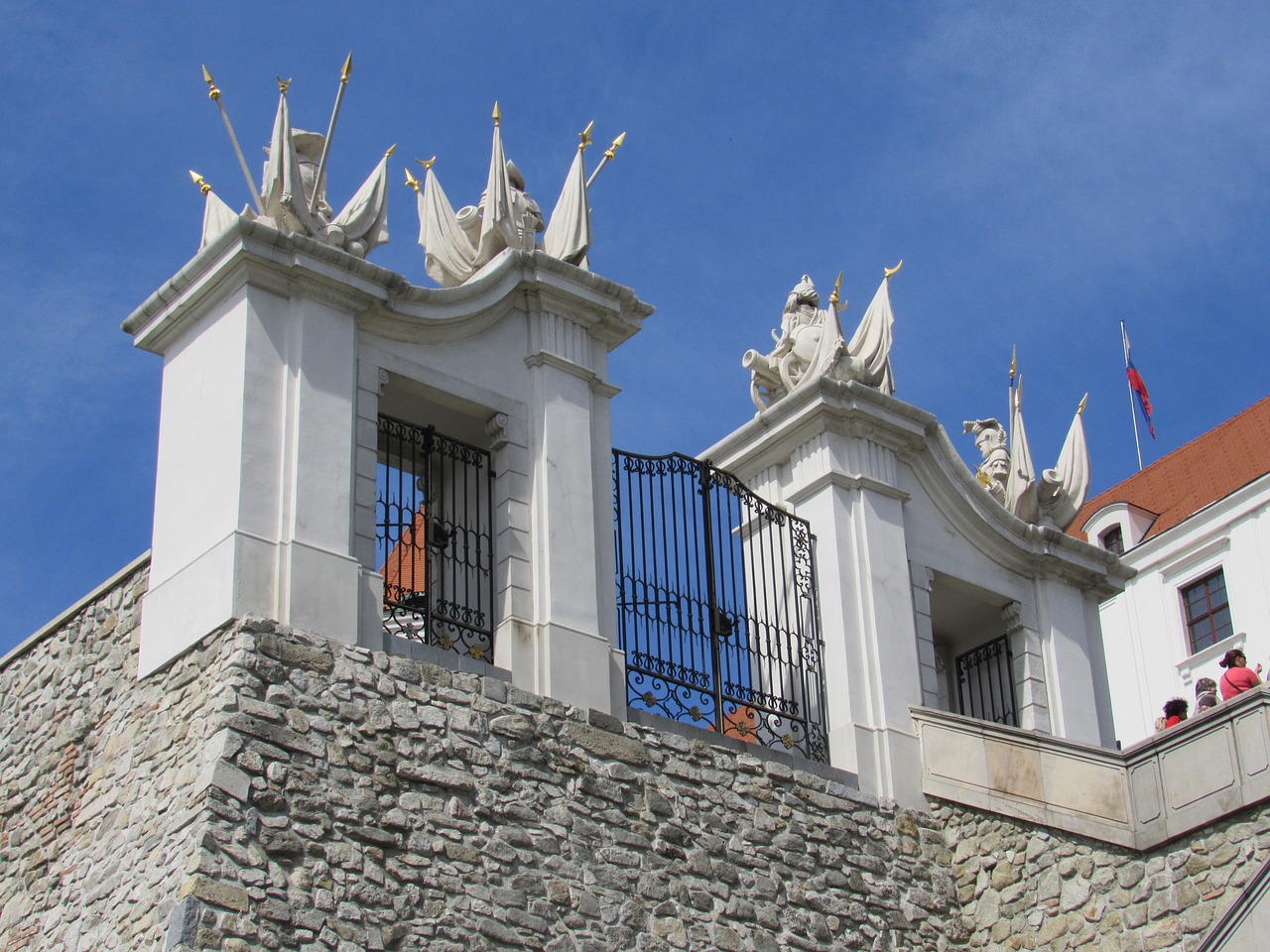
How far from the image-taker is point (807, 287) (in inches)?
761

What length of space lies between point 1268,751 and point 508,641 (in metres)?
5.01

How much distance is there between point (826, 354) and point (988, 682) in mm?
3222

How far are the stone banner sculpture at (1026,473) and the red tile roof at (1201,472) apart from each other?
40.3 feet

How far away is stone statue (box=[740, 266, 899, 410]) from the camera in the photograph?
18.4 metres

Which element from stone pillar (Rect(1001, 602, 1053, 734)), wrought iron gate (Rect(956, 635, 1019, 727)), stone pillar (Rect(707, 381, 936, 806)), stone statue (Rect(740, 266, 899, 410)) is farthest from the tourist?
stone statue (Rect(740, 266, 899, 410))

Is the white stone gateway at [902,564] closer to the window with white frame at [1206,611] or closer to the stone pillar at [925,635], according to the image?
the stone pillar at [925,635]

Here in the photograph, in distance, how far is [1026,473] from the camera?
63.5ft

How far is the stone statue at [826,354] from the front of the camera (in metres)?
18.4

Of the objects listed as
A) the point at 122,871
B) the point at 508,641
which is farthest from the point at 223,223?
the point at 122,871

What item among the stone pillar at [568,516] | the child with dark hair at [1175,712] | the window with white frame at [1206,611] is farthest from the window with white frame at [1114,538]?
the stone pillar at [568,516]

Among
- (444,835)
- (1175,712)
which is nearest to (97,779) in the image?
(444,835)

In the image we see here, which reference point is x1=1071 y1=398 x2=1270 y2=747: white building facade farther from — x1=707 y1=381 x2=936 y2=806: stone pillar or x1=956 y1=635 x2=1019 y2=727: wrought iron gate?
x1=707 y1=381 x2=936 y2=806: stone pillar

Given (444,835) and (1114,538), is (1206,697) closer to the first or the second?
(444,835)

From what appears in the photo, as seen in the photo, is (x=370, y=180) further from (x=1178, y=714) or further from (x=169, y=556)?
(x=1178, y=714)
